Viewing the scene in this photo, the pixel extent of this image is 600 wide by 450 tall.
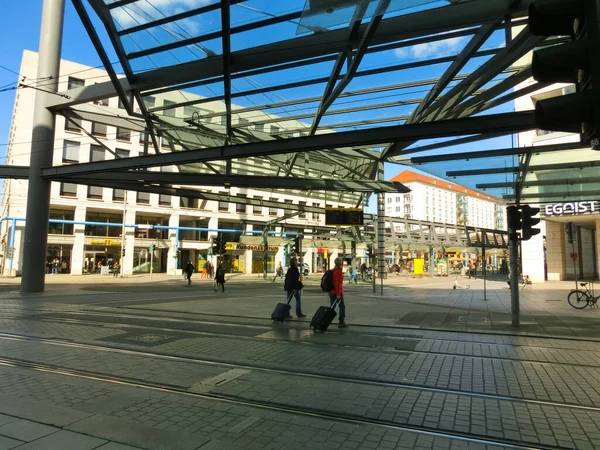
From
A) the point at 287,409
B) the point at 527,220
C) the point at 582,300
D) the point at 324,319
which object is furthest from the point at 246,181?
the point at 287,409

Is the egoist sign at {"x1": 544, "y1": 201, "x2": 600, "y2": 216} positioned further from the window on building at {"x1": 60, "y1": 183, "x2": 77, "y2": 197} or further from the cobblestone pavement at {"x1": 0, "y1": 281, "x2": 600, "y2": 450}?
the window on building at {"x1": 60, "y1": 183, "x2": 77, "y2": 197}

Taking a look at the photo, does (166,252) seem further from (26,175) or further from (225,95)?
(225,95)

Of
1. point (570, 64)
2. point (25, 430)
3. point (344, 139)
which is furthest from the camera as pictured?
point (344, 139)

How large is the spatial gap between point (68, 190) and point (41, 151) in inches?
1077

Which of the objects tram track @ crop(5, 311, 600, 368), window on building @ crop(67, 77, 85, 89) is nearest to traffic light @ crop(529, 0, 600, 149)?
tram track @ crop(5, 311, 600, 368)

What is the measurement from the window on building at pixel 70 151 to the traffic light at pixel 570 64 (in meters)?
49.9

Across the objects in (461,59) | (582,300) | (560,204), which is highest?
(461,59)

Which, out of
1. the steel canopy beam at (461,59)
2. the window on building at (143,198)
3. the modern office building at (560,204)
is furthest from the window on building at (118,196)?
the steel canopy beam at (461,59)

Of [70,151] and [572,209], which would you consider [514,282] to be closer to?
[572,209]

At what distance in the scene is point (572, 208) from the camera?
28.3m

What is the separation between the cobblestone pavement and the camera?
4.09 m

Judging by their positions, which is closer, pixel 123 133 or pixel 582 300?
pixel 582 300

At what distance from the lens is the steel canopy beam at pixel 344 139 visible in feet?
36.6

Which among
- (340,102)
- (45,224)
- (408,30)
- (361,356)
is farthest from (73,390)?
(45,224)
